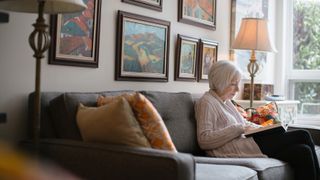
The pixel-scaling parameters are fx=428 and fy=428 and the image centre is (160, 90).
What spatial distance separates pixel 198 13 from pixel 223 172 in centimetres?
186

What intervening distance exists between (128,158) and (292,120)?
10.0 feet

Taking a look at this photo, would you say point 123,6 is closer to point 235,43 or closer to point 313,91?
point 235,43

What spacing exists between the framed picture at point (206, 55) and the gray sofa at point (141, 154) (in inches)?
30.1

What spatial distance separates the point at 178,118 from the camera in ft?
8.82

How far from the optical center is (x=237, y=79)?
2.94m

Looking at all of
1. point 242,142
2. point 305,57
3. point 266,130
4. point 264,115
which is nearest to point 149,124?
point 242,142

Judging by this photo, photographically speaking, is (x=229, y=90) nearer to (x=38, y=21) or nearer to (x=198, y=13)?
(x=198, y=13)

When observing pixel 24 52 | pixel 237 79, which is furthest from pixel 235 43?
pixel 24 52

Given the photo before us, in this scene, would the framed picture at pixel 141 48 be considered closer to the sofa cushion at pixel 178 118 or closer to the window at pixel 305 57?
the sofa cushion at pixel 178 118

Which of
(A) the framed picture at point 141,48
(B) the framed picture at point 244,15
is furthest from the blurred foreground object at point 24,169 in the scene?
(B) the framed picture at point 244,15

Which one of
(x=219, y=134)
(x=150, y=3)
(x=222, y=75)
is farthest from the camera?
(x=150, y=3)

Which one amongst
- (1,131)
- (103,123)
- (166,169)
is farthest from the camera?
(1,131)

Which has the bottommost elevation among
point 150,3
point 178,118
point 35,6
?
point 178,118

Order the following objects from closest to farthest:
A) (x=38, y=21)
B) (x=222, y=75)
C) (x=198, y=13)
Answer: (x=38, y=21) < (x=222, y=75) < (x=198, y=13)
